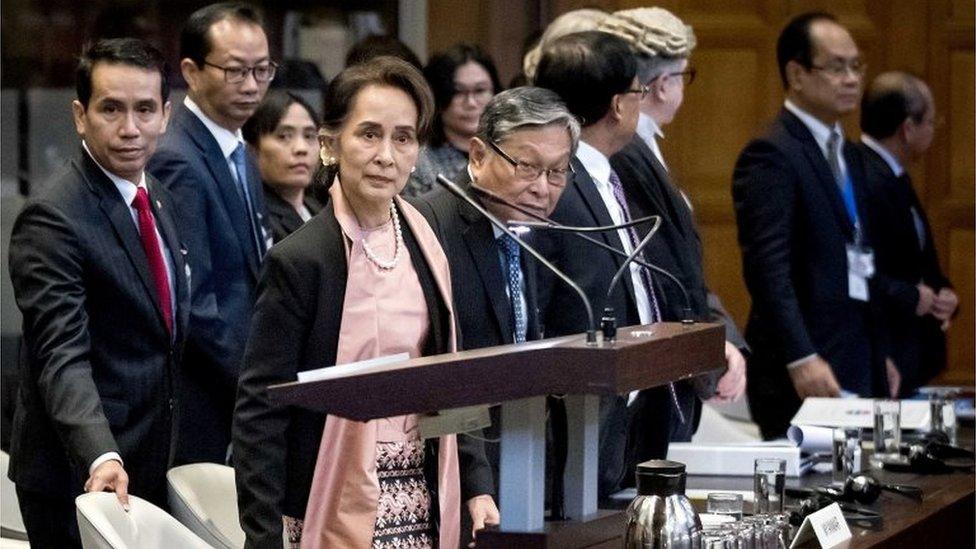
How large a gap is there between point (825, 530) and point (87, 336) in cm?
141

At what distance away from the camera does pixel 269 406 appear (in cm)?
296

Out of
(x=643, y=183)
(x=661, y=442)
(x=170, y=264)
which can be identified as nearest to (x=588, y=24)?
(x=643, y=183)

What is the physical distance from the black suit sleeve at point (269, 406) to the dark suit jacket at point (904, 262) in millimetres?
3380

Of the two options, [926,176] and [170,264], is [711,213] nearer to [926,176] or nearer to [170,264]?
[926,176]

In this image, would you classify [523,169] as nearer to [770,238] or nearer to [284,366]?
[284,366]

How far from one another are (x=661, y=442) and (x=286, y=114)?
4.64ft

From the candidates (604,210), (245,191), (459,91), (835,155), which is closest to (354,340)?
(604,210)

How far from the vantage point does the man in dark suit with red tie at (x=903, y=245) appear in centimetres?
598

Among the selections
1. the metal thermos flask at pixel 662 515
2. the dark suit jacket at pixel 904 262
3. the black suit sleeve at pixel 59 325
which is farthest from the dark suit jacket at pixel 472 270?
the dark suit jacket at pixel 904 262

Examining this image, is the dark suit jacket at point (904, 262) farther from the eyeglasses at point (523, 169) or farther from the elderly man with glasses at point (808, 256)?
the eyeglasses at point (523, 169)

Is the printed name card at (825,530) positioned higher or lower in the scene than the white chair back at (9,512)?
higher

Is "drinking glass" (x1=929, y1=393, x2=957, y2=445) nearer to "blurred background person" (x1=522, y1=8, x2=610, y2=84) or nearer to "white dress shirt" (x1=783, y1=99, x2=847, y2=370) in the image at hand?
"white dress shirt" (x1=783, y1=99, x2=847, y2=370)

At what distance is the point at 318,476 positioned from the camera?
9.76ft

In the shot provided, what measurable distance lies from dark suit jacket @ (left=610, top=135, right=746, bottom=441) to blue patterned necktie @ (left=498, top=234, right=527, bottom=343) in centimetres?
93
